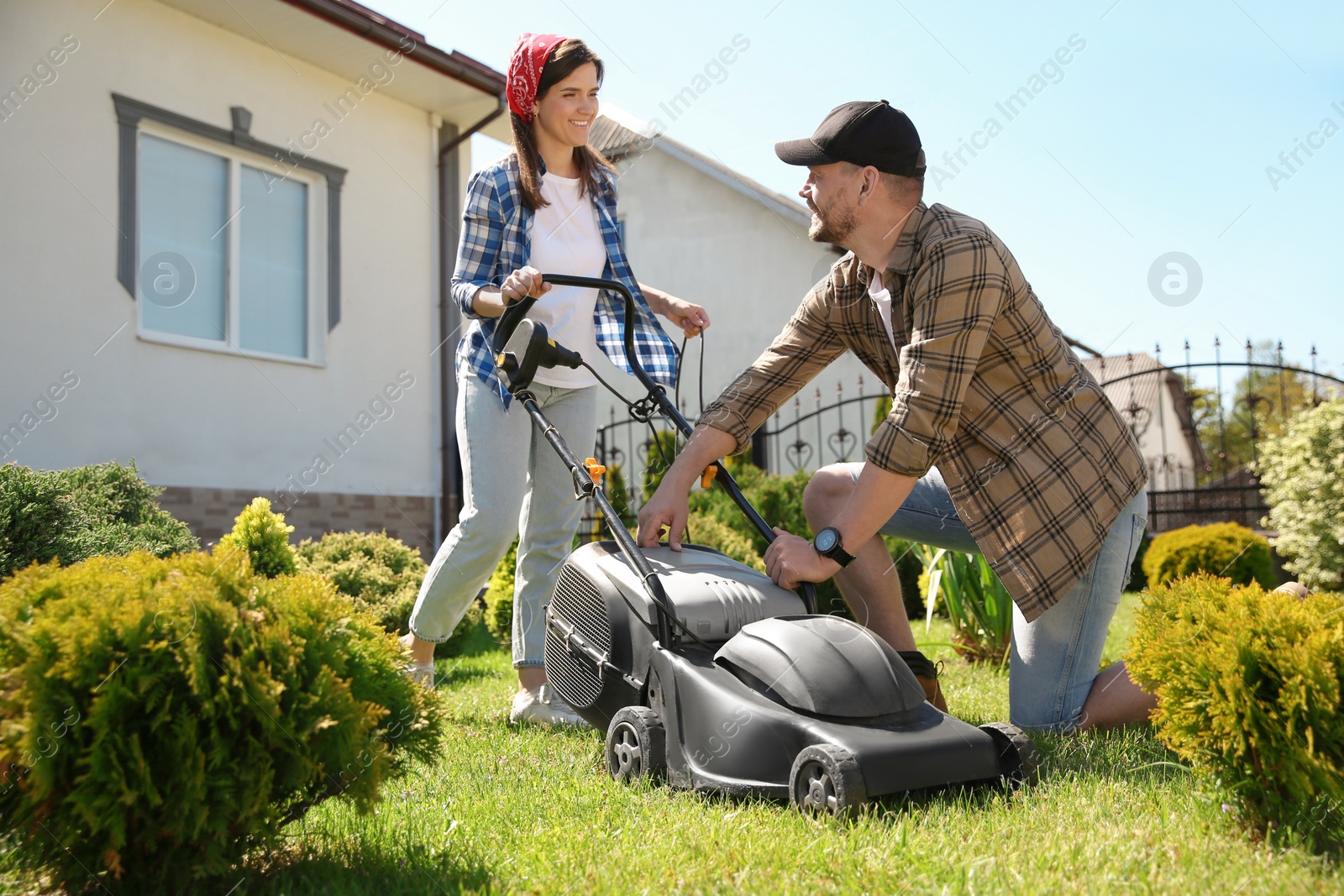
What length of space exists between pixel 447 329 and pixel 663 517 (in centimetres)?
681

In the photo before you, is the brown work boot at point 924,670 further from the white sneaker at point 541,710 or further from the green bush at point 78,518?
the green bush at point 78,518

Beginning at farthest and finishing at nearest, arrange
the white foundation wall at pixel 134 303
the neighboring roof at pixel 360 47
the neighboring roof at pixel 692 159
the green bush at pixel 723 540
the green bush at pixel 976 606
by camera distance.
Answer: the neighboring roof at pixel 692 159
the neighboring roof at pixel 360 47
the white foundation wall at pixel 134 303
the green bush at pixel 723 540
the green bush at pixel 976 606

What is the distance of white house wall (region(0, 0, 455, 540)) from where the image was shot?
20.9ft

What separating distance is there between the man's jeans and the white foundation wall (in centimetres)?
577

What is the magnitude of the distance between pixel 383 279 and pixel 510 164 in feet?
18.0

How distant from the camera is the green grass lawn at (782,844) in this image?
1.80m

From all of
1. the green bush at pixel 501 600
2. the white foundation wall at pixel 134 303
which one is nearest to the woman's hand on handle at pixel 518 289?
the green bush at pixel 501 600

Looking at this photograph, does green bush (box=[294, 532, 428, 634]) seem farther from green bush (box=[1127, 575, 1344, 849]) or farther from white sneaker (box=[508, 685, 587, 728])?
green bush (box=[1127, 575, 1344, 849])

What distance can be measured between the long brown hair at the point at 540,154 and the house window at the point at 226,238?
14.9 feet

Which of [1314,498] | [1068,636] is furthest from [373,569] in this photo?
A: [1314,498]

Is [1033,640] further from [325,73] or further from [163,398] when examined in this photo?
[325,73]

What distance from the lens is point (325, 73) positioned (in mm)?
8375

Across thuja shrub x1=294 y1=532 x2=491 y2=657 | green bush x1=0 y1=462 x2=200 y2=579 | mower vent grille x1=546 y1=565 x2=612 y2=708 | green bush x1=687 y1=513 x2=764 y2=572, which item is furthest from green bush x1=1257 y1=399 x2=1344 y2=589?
green bush x1=0 y1=462 x2=200 y2=579

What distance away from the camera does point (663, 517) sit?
2.87m
